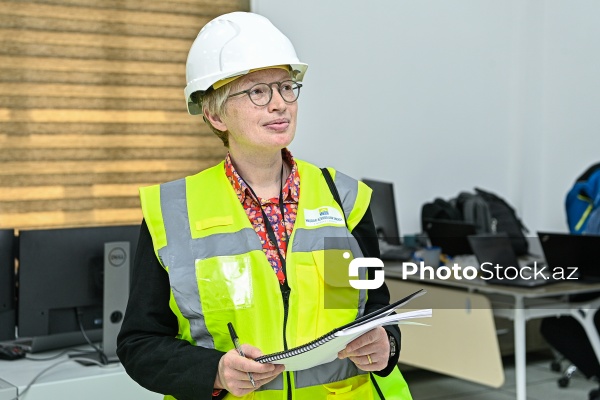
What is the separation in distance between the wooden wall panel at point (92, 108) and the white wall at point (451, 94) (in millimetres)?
664

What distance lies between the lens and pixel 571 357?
4.74m

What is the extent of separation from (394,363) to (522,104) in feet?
16.5

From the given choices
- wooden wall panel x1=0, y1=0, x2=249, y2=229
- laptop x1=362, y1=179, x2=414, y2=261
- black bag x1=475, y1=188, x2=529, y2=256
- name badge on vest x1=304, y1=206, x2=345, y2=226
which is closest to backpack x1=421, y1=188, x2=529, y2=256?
black bag x1=475, y1=188, x2=529, y2=256

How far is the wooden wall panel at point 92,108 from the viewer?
15.5 feet

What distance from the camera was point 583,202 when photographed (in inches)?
212

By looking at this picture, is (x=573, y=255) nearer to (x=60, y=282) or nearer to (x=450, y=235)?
(x=450, y=235)

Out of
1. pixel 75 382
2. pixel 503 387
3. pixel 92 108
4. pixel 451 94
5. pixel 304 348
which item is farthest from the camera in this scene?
pixel 451 94

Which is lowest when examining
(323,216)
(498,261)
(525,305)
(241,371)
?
(525,305)

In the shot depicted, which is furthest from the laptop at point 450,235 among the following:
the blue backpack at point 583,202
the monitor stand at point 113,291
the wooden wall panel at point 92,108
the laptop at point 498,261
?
the monitor stand at point 113,291

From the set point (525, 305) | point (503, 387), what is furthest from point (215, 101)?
point (503, 387)

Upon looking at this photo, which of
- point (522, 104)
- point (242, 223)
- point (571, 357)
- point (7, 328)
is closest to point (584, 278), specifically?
point (571, 357)

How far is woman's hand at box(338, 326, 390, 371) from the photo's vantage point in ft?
5.09

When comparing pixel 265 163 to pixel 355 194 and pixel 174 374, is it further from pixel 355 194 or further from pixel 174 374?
pixel 174 374

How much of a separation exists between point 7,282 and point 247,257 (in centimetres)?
153
